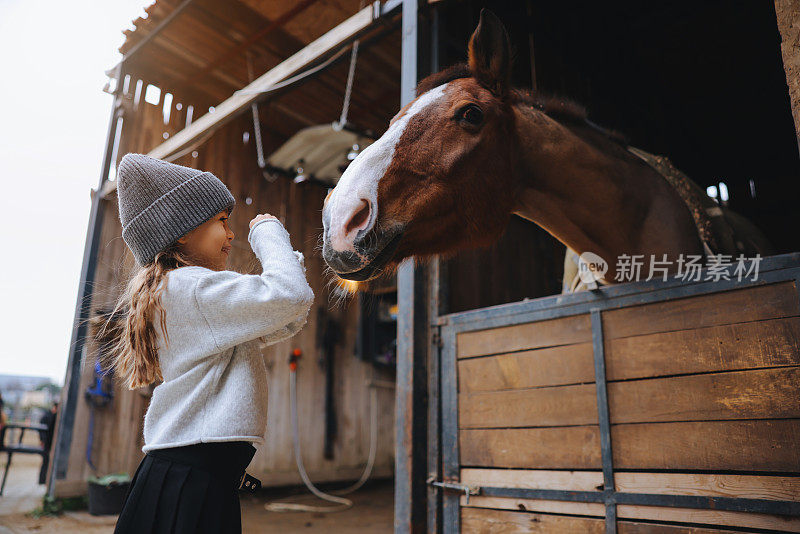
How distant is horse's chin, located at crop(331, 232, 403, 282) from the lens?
1.62 metres

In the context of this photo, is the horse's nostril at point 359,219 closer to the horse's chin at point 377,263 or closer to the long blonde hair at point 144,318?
the horse's chin at point 377,263

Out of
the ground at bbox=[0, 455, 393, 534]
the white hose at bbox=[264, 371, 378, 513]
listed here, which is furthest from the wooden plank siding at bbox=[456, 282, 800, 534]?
the white hose at bbox=[264, 371, 378, 513]

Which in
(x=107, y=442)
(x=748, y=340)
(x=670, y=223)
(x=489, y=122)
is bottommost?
(x=107, y=442)

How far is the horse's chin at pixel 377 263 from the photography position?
1.62 meters

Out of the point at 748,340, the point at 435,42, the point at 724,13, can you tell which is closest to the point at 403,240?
the point at 748,340

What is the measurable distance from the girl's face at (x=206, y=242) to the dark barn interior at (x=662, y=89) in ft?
5.53

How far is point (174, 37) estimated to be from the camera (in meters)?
5.16

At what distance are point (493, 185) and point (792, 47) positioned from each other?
0.89 m

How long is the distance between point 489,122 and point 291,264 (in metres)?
0.96

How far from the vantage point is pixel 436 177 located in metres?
1.73

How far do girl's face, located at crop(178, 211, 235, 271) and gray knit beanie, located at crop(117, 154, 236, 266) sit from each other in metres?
0.05

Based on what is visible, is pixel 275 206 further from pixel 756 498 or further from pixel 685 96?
pixel 756 498

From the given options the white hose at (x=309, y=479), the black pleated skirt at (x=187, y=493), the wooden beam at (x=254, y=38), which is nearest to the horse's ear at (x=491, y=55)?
the black pleated skirt at (x=187, y=493)

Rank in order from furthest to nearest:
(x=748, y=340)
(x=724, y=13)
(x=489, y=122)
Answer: (x=724, y=13)
(x=489, y=122)
(x=748, y=340)
